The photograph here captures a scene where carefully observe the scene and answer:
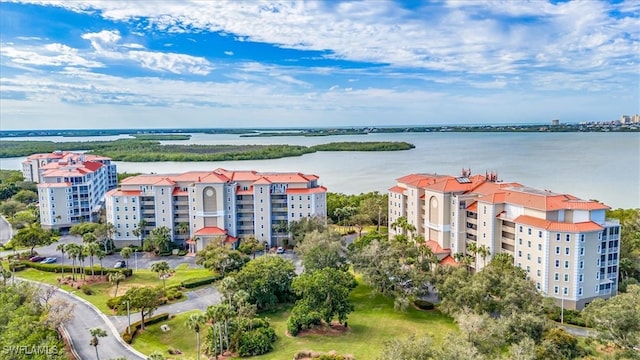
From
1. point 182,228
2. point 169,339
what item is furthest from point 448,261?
point 182,228

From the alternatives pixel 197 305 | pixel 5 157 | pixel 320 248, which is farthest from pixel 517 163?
pixel 5 157

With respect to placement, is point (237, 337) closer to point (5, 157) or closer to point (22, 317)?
point (22, 317)

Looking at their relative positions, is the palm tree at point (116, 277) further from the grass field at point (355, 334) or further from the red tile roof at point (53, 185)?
the red tile roof at point (53, 185)

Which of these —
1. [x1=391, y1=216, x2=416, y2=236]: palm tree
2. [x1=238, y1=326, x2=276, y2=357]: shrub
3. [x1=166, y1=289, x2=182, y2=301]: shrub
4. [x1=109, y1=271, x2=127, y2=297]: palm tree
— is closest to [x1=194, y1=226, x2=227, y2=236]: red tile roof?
[x1=109, y1=271, x2=127, y2=297]: palm tree

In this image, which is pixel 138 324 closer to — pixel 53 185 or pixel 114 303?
pixel 114 303

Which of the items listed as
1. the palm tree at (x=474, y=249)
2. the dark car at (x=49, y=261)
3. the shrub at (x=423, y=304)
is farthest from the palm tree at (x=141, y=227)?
the palm tree at (x=474, y=249)
